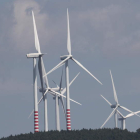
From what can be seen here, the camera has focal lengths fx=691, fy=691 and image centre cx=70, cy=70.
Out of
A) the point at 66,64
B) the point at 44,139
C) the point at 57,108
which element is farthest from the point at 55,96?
the point at 44,139

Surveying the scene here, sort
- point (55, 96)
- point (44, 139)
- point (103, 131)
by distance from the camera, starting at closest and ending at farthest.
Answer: point (44, 139), point (103, 131), point (55, 96)

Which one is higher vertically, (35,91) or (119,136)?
(35,91)

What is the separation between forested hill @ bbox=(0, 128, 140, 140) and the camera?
155 m

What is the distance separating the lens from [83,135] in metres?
159

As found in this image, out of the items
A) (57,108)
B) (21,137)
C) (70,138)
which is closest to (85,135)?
(70,138)

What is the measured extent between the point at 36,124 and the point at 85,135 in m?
11.5

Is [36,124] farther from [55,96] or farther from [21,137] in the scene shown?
[55,96]

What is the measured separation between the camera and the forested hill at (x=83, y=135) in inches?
6097

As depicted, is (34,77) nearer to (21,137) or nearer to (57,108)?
(21,137)

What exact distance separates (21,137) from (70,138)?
11473mm

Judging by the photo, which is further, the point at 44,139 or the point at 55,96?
the point at 55,96

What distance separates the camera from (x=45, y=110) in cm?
18100

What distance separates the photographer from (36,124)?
15825cm

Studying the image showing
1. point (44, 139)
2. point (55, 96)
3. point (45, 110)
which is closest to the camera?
point (44, 139)
